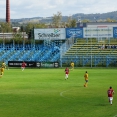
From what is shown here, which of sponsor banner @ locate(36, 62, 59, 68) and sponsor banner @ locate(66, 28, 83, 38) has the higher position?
sponsor banner @ locate(66, 28, 83, 38)

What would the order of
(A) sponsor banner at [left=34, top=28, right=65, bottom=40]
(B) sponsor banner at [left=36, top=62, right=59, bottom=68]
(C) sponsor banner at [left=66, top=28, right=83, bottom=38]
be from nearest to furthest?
1. (B) sponsor banner at [left=36, top=62, right=59, bottom=68]
2. (C) sponsor banner at [left=66, top=28, right=83, bottom=38]
3. (A) sponsor banner at [left=34, top=28, right=65, bottom=40]

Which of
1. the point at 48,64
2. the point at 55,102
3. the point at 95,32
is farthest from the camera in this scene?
the point at 95,32

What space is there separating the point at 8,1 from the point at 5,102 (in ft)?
449

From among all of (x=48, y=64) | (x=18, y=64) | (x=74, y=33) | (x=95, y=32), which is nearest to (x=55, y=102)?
(x=48, y=64)

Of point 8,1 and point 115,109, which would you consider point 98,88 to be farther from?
point 8,1

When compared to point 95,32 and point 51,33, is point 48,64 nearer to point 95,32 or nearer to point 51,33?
point 51,33

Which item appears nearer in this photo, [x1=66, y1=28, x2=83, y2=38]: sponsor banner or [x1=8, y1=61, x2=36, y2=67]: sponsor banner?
[x1=8, y1=61, x2=36, y2=67]: sponsor banner

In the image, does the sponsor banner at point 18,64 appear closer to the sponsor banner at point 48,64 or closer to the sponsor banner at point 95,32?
the sponsor banner at point 48,64

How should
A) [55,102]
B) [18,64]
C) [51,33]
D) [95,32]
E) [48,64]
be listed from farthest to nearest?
[51,33]
[95,32]
[18,64]
[48,64]
[55,102]

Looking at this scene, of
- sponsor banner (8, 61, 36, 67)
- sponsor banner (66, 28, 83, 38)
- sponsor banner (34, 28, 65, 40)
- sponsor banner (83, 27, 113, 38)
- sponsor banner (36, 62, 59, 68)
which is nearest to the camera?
A: sponsor banner (36, 62, 59, 68)

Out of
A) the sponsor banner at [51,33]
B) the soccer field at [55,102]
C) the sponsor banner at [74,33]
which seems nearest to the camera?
the soccer field at [55,102]

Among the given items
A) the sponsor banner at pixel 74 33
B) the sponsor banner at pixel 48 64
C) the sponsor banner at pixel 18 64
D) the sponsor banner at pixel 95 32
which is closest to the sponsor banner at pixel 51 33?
the sponsor banner at pixel 74 33

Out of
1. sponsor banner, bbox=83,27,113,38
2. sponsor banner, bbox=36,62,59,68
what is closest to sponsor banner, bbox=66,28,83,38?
sponsor banner, bbox=83,27,113,38

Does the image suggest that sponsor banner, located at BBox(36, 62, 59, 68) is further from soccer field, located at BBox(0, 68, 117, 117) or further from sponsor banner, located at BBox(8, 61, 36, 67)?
soccer field, located at BBox(0, 68, 117, 117)
